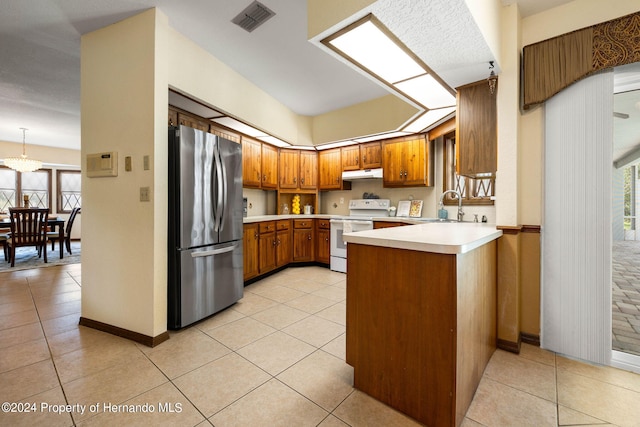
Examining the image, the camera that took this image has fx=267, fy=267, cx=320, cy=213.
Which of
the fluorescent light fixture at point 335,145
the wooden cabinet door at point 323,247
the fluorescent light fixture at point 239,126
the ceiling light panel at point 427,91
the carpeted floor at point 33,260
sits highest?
the fluorescent light fixture at point 335,145

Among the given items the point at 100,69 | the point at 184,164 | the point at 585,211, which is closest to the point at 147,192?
the point at 184,164

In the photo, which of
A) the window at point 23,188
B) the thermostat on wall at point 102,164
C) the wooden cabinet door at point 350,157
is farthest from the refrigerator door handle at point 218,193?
the window at point 23,188

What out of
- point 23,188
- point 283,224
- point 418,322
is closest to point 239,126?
point 283,224

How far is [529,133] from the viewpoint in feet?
7.17

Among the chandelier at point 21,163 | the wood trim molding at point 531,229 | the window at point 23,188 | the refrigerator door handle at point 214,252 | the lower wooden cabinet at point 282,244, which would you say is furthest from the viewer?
the window at point 23,188

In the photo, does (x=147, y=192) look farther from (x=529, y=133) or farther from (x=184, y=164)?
(x=529, y=133)

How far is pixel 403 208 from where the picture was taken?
14.3 feet

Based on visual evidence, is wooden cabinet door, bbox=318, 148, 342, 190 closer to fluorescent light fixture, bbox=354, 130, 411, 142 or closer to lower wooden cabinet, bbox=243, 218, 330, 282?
fluorescent light fixture, bbox=354, 130, 411, 142

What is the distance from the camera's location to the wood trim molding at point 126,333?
2150 millimetres

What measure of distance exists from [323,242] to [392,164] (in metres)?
1.77

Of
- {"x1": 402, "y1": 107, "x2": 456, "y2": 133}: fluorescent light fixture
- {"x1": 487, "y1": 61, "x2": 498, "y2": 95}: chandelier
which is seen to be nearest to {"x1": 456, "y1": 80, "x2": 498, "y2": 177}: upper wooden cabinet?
{"x1": 487, "y1": 61, "x2": 498, "y2": 95}: chandelier

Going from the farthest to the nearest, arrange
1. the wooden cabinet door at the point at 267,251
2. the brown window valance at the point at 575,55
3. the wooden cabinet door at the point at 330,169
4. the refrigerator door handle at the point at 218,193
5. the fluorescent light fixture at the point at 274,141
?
the wooden cabinet door at the point at 330,169 → the fluorescent light fixture at the point at 274,141 → the wooden cabinet door at the point at 267,251 → the refrigerator door handle at the point at 218,193 → the brown window valance at the point at 575,55

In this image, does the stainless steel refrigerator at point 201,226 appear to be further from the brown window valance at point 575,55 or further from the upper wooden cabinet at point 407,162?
the brown window valance at point 575,55

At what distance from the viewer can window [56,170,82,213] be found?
25.0ft
